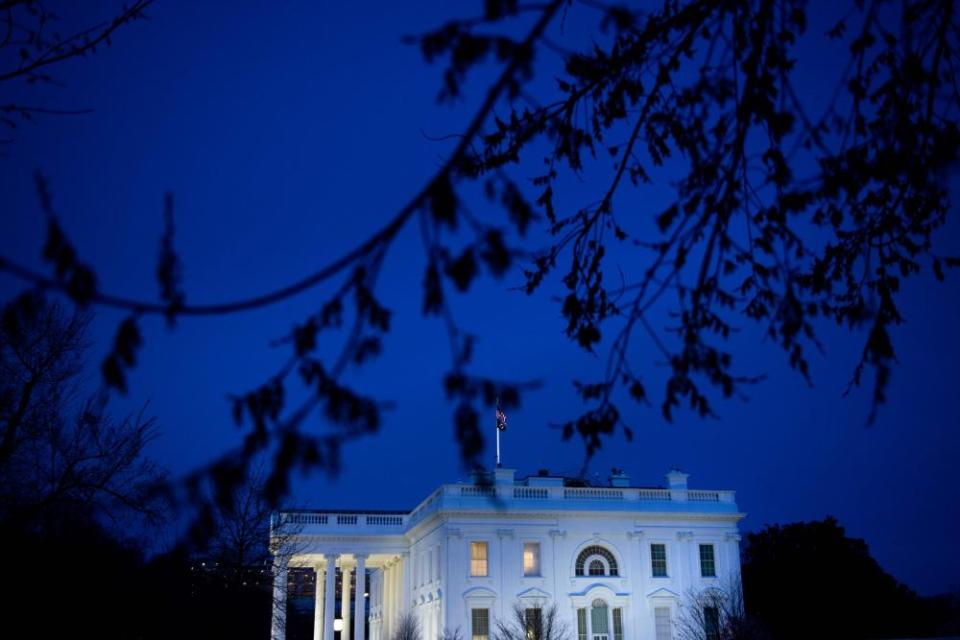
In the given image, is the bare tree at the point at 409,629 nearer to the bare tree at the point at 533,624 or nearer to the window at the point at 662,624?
the bare tree at the point at 533,624

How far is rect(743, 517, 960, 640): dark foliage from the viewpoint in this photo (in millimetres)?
41406

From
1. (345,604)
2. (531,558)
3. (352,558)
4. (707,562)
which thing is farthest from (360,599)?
(707,562)

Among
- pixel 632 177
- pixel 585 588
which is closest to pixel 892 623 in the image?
pixel 585 588

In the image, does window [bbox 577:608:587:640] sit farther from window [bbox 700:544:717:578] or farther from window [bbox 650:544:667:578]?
window [bbox 700:544:717:578]

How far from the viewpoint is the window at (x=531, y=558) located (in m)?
38.2

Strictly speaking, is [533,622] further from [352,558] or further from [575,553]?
[352,558]

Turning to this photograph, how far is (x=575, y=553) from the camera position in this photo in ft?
127

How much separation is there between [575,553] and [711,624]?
6517mm

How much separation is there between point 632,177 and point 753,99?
1042mm

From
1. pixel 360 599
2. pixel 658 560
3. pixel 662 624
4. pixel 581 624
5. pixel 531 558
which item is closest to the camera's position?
pixel 581 624

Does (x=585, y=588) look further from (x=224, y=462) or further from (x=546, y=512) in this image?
(x=224, y=462)

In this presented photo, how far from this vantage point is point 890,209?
6.66m

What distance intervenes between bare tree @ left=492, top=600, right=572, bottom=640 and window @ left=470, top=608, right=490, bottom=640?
416 millimetres

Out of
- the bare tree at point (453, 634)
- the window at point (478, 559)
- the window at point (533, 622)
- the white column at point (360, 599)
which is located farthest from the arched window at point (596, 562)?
the white column at point (360, 599)
